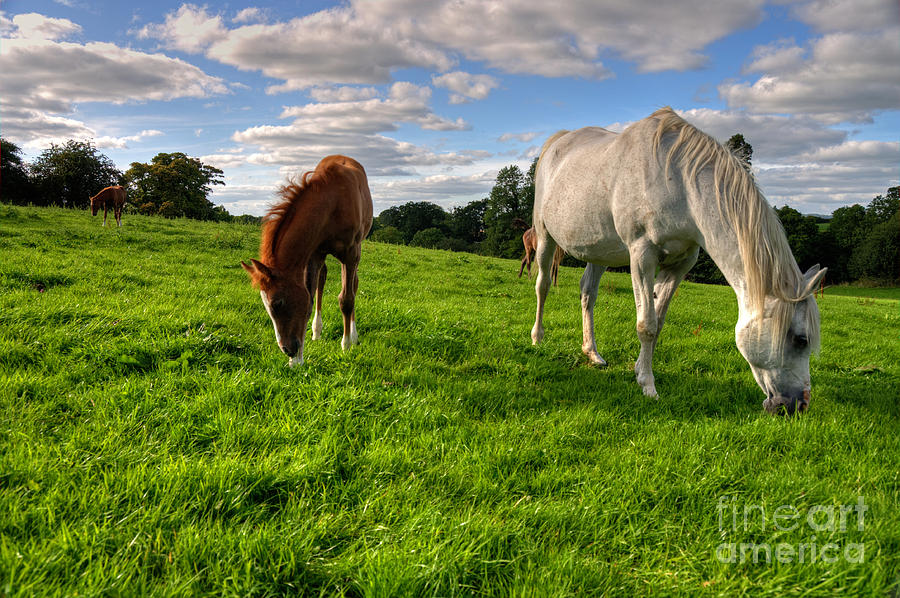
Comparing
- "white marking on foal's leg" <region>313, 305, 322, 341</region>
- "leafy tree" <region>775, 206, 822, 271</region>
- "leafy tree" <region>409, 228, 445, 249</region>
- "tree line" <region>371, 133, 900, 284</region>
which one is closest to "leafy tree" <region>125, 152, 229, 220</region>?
"tree line" <region>371, 133, 900, 284</region>

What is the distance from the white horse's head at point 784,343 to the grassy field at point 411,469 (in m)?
0.22

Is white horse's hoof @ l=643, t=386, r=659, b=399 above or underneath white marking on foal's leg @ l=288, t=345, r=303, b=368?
underneath

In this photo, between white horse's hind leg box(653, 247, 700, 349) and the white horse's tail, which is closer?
white horse's hind leg box(653, 247, 700, 349)

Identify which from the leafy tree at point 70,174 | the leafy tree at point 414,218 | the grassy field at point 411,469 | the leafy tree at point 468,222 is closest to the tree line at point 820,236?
the leafy tree at point 468,222

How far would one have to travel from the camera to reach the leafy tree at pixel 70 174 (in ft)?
153

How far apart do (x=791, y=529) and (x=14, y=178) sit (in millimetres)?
60362

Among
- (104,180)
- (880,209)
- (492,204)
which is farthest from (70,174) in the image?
(880,209)

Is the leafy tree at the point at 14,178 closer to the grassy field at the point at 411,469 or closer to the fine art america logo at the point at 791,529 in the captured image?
the grassy field at the point at 411,469

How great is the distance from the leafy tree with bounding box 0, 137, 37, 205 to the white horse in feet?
174

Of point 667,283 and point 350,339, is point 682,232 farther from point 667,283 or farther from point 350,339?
point 350,339

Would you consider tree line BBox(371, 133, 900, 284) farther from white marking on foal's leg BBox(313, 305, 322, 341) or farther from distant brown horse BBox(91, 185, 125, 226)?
white marking on foal's leg BBox(313, 305, 322, 341)

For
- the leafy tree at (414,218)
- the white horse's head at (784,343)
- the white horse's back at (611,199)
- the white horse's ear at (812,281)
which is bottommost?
the white horse's head at (784,343)

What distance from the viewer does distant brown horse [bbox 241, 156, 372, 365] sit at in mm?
4336

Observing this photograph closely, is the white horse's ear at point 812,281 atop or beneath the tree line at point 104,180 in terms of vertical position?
beneath
